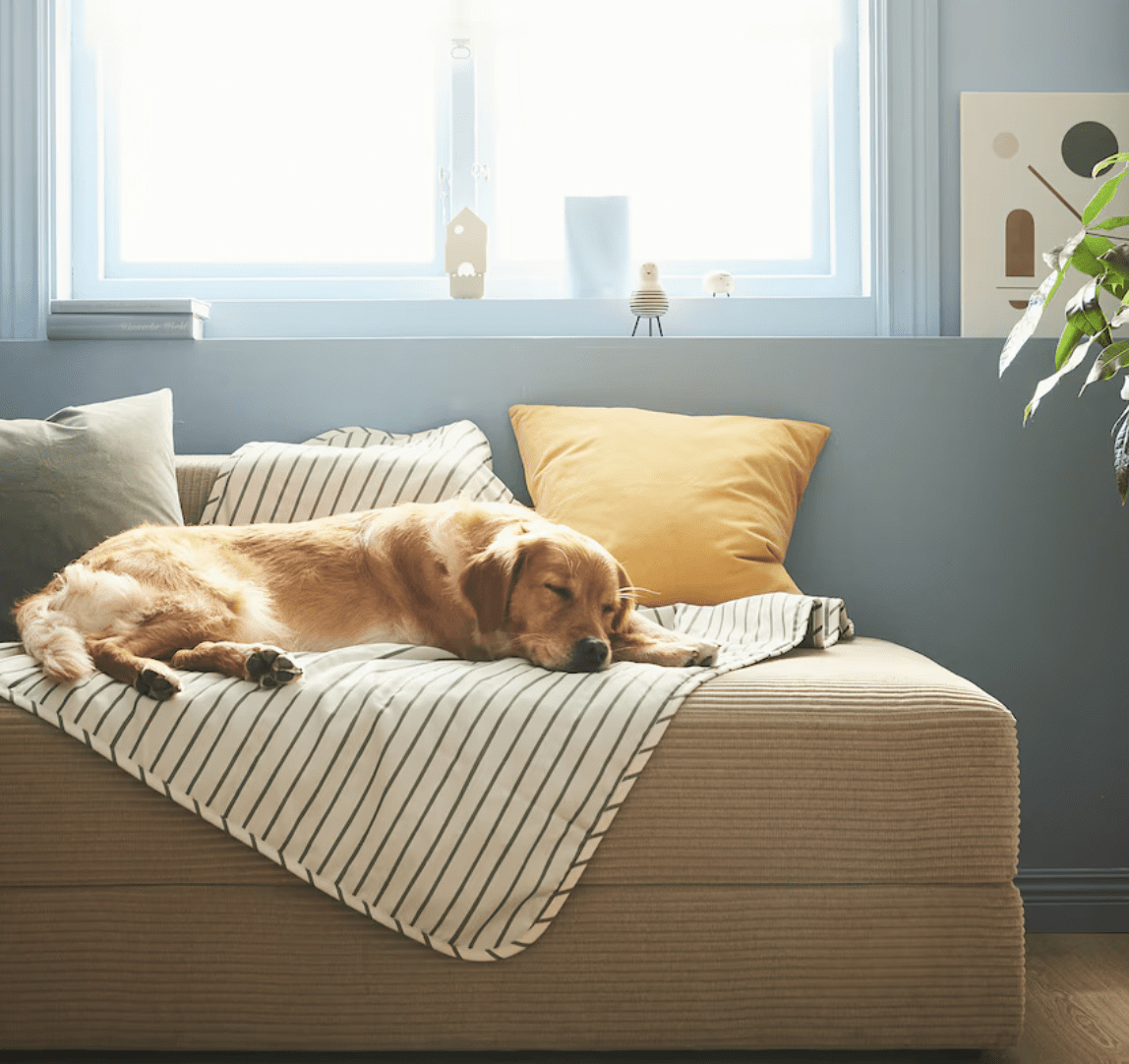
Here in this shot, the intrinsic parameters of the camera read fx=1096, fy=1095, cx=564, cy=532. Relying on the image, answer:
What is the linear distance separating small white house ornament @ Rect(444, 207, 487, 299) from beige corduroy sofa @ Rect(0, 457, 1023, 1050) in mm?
1536

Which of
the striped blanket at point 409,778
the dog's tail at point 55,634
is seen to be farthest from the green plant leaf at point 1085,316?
the dog's tail at point 55,634

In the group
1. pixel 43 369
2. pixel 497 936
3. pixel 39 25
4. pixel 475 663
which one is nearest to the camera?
pixel 497 936

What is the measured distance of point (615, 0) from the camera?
9.29 feet

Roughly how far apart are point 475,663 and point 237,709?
1.16ft

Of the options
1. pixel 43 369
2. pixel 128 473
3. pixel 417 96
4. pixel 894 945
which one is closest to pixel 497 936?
pixel 894 945

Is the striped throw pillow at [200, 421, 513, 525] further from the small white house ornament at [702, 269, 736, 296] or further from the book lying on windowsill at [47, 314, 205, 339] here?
the small white house ornament at [702, 269, 736, 296]

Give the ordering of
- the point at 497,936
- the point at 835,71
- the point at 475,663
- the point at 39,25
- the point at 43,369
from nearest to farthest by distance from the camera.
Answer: the point at 497,936
the point at 475,663
the point at 43,369
the point at 39,25
the point at 835,71

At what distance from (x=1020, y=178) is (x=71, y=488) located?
84.7 inches

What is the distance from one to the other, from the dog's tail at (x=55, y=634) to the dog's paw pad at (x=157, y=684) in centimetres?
10

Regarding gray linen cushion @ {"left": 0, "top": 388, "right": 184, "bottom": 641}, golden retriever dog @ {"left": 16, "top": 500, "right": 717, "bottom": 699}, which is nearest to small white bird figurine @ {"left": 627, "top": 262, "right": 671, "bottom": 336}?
golden retriever dog @ {"left": 16, "top": 500, "right": 717, "bottom": 699}

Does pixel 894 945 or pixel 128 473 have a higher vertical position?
pixel 128 473

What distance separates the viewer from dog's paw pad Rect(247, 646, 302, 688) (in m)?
1.46

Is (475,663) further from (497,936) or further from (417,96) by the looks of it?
(417,96)

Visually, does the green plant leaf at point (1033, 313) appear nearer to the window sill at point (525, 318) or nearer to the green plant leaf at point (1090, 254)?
the green plant leaf at point (1090, 254)
